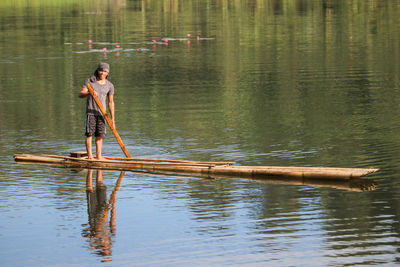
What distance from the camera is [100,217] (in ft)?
45.9

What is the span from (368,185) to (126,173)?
4.67 m

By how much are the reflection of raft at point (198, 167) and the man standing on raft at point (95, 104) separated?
0.35 m

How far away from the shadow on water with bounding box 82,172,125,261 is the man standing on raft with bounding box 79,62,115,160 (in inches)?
42.9

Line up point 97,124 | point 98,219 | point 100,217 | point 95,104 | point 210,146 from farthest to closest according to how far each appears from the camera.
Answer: point 210,146 → point 97,124 → point 95,104 → point 100,217 → point 98,219

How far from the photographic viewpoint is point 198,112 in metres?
25.3

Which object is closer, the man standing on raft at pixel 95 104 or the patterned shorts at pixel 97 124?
the man standing on raft at pixel 95 104

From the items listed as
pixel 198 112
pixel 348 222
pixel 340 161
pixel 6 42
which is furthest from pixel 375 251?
pixel 6 42

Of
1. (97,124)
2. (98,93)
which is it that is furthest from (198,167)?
(98,93)

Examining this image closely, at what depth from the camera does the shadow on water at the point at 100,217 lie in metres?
12.4

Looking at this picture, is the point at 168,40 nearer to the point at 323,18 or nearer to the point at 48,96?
the point at 323,18

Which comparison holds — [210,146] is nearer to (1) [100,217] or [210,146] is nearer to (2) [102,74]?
(2) [102,74]

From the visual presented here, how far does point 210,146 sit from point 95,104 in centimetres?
317

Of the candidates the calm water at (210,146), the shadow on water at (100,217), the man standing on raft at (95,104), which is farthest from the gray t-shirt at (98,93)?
the shadow on water at (100,217)

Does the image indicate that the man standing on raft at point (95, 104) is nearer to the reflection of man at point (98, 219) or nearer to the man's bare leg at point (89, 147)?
the man's bare leg at point (89, 147)
